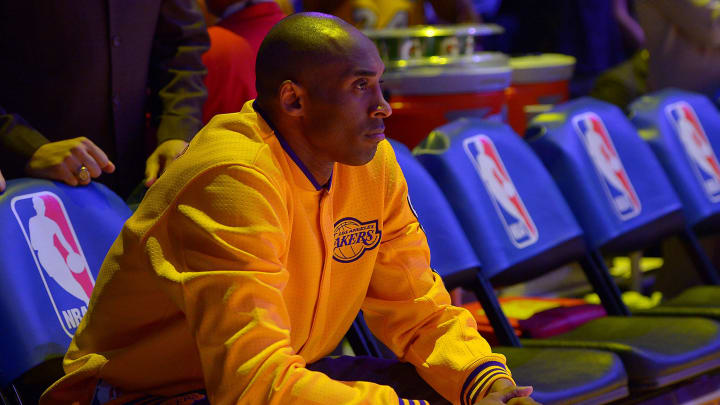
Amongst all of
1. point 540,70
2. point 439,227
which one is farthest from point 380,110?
point 540,70

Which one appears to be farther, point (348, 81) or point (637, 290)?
point (637, 290)

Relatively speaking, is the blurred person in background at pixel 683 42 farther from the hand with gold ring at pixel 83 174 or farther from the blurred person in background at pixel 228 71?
the hand with gold ring at pixel 83 174

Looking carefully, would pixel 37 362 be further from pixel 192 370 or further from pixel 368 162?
pixel 368 162

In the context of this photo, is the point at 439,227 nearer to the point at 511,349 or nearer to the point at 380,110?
the point at 511,349

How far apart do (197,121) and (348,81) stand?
93 centimetres

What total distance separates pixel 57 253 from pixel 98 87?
51 cm

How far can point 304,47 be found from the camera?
1.68 m

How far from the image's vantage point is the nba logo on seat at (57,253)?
207 centimetres

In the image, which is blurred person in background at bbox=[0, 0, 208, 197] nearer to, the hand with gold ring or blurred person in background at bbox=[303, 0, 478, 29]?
the hand with gold ring

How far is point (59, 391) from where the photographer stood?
71.4 inches

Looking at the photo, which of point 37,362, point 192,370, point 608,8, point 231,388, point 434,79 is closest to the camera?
point 231,388

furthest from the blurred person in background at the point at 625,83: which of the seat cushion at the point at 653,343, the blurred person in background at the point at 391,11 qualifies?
the seat cushion at the point at 653,343

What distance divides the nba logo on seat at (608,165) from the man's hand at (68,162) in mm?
1571

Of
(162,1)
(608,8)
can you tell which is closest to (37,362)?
(162,1)
